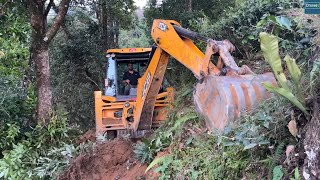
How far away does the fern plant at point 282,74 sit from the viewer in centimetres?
388

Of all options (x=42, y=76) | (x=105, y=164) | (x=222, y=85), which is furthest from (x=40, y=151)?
(x=222, y=85)

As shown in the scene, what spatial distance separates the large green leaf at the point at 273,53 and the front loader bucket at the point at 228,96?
2.60 ft

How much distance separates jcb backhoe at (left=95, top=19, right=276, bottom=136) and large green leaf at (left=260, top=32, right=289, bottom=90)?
0.83 m

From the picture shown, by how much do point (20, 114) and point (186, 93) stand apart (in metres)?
3.24

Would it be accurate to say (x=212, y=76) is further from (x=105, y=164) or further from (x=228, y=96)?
(x=105, y=164)

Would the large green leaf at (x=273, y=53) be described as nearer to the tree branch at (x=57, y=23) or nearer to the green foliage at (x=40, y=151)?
the green foliage at (x=40, y=151)

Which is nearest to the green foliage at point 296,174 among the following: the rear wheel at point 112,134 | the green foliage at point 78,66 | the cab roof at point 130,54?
the rear wheel at point 112,134

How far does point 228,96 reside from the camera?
4852mm

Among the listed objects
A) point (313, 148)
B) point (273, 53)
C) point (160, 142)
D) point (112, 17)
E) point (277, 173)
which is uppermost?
point (112, 17)

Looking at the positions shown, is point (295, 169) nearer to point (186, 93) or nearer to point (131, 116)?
point (186, 93)

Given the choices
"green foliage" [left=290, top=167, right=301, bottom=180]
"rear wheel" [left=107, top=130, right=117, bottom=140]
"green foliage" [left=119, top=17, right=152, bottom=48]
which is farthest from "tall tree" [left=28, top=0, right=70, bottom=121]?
"green foliage" [left=119, top=17, right=152, bottom=48]

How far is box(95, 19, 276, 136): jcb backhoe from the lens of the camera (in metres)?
4.95

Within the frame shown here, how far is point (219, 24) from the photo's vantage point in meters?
9.31

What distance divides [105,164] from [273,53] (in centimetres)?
384
